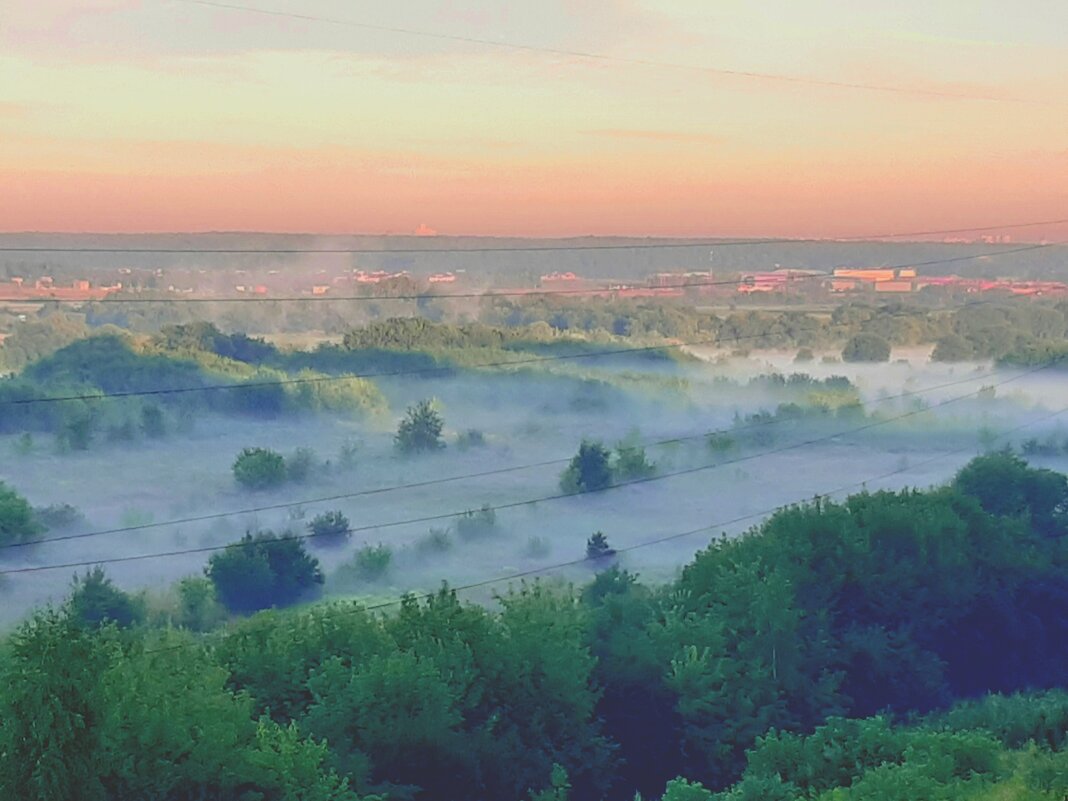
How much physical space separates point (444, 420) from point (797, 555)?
72.1 metres

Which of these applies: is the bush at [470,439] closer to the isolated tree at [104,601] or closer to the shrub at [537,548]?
the shrub at [537,548]

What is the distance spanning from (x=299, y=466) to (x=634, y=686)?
6923cm

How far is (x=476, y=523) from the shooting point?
97125mm

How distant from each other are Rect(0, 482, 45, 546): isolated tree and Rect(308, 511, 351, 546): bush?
15.5 meters

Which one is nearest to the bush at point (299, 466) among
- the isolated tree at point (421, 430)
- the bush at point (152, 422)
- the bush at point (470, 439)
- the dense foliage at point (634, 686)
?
the isolated tree at point (421, 430)

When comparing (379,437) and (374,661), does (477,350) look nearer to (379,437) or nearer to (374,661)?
(379,437)

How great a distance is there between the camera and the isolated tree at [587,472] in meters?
99.4

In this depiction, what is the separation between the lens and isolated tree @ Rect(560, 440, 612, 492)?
99.4m

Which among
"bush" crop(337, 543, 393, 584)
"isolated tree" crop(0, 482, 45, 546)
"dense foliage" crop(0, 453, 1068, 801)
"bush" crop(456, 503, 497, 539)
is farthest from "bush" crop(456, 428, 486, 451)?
"dense foliage" crop(0, 453, 1068, 801)

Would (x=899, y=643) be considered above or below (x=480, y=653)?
below

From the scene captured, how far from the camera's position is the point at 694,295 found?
9125cm

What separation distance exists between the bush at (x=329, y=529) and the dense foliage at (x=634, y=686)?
3465cm

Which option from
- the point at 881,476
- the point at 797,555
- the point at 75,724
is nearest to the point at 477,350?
the point at 881,476

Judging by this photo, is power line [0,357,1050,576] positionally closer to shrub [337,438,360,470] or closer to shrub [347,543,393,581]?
shrub [347,543,393,581]
